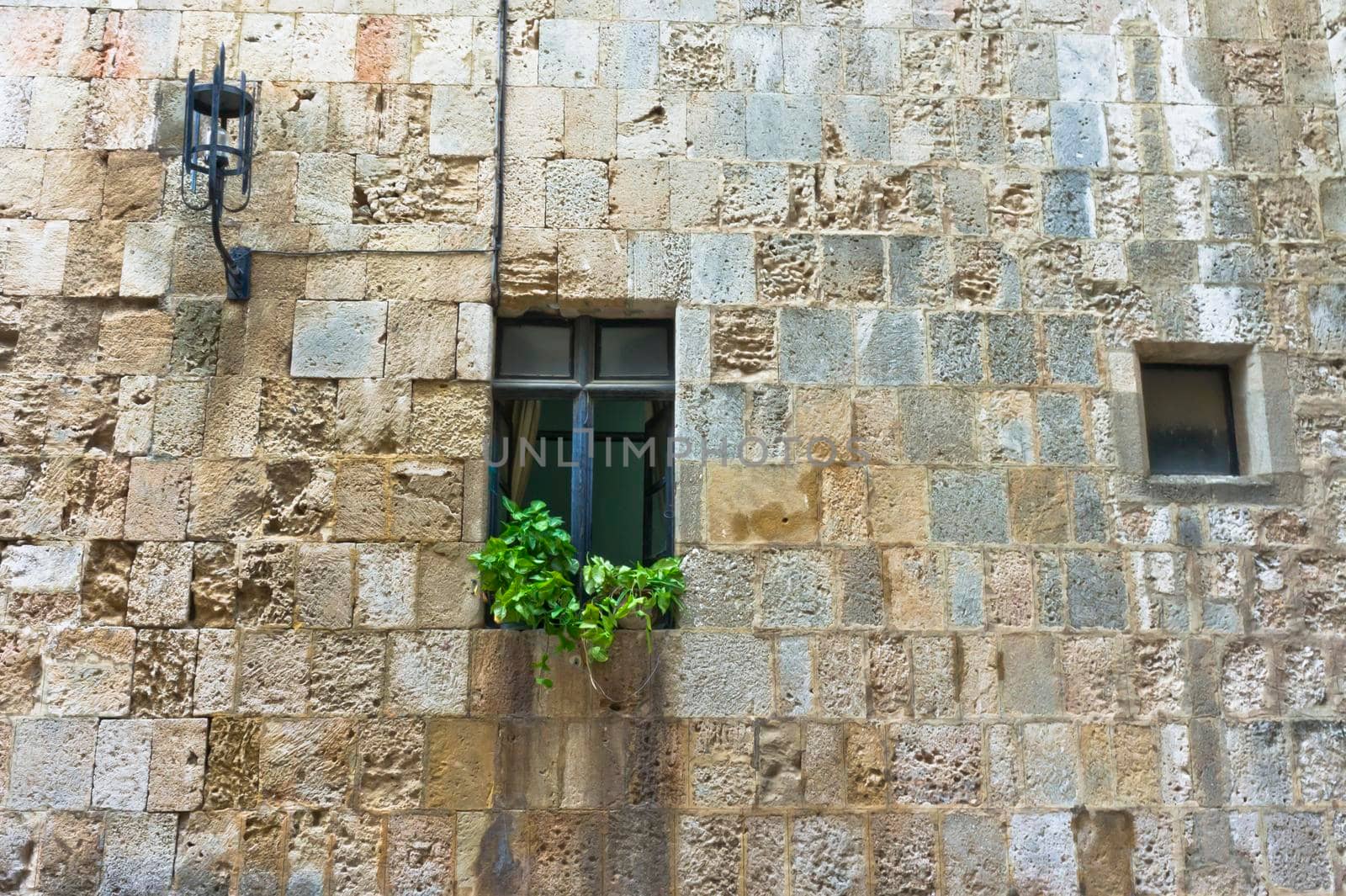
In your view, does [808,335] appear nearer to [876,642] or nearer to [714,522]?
[714,522]

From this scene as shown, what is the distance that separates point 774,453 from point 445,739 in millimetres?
1629

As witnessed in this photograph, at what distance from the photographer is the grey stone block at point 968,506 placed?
402 cm

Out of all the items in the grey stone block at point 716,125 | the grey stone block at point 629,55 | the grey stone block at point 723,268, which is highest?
the grey stone block at point 629,55

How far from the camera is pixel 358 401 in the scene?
402 centimetres

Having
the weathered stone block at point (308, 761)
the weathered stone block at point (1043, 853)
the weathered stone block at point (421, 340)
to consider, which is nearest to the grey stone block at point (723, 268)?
the weathered stone block at point (421, 340)

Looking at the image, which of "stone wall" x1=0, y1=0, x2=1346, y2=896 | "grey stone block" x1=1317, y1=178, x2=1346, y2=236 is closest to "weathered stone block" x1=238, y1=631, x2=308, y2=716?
"stone wall" x1=0, y1=0, x2=1346, y2=896

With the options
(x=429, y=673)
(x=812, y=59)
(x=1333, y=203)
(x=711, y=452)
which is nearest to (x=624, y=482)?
(x=711, y=452)

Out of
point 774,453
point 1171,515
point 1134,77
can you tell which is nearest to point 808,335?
point 774,453

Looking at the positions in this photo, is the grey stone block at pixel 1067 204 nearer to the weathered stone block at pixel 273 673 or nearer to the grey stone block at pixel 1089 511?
the grey stone block at pixel 1089 511

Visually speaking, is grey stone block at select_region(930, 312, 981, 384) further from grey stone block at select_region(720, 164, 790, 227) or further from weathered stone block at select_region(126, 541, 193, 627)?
weathered stone block at select_region(126, 541, 193, 627)

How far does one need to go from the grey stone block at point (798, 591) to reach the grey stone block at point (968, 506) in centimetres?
47

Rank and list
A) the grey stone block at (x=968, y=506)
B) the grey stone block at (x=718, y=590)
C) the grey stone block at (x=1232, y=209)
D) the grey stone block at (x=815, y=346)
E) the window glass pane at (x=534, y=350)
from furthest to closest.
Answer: the grey stone block at (x=1232, y=209), the window glass pane at (x=534, y=350), the grey stone block at (x=815, y=346), the grey stone block at (x=968, y=506), the grey stone block at (x=718, y=590)

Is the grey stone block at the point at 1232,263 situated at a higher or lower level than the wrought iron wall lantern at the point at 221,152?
lower

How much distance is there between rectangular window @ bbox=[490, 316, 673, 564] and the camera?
419cm
